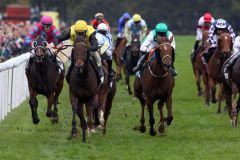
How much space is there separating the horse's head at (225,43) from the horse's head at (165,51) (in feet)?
11.9

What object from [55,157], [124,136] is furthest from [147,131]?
[55,157]

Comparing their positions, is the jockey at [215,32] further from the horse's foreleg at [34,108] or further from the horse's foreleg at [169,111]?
the horse's foreleg at [34,108]

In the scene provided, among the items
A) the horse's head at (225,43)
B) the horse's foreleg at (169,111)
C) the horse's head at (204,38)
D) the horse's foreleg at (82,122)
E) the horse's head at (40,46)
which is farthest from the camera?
the horse's head at (204,38)

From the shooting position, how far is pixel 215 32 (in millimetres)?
20141

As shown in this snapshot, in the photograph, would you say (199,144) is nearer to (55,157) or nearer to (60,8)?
(55,157)

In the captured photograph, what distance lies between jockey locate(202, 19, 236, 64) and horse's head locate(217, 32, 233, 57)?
0.81m

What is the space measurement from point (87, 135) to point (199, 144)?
1.99 metres

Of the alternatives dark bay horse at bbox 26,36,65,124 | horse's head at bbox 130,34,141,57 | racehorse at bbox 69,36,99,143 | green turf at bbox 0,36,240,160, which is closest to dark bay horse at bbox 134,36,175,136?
green turf at bbox 0,36,240,160

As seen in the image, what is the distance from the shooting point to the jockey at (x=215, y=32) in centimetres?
1961

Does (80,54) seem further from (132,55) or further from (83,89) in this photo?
(132,55)

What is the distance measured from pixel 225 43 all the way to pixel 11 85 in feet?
14.0

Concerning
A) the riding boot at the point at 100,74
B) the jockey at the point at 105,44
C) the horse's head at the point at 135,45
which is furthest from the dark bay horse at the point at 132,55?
the riding boot at the point at 100,74

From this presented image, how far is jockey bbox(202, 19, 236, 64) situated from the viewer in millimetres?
19609

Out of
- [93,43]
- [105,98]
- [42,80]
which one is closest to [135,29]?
[42,80]
